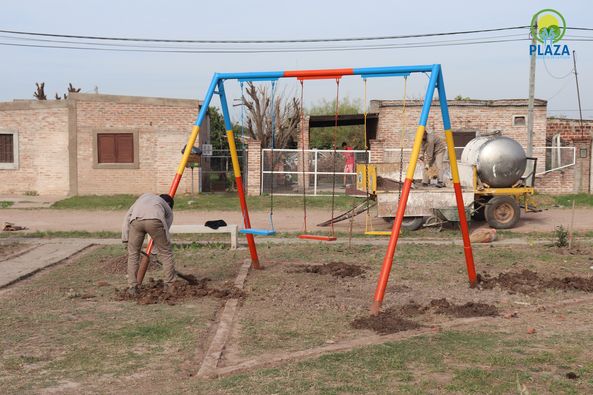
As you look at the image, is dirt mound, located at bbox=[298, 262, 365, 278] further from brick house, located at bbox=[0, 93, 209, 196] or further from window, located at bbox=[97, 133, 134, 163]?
window, located at bbox=[97, 133, 134, 163]

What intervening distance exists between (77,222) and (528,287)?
13.3 m

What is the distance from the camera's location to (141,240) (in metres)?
9.21

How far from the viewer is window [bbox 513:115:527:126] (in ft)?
95.2

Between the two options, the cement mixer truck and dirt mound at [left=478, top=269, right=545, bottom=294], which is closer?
dirt mound at [left=478, top=269, right=545, bottom=294]

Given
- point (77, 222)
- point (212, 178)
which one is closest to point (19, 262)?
point (77, 222)

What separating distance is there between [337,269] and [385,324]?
377cm

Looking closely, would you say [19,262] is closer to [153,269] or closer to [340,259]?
[153,269]

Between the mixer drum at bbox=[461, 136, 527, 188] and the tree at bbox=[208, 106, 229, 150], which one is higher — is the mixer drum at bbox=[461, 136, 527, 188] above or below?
below

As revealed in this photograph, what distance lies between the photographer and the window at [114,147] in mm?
27125

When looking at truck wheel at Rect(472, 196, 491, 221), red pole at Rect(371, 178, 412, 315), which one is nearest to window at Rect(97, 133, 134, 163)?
truck wheel at Rect(472, 196, 491, 221)

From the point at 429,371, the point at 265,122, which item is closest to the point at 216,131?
the point at 265,122

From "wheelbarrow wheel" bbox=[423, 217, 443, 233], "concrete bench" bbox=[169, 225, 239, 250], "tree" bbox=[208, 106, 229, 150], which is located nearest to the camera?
"concrete bench" bbox=[169, 225, 239, 250]

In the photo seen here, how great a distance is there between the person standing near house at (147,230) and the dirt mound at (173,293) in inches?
5.4

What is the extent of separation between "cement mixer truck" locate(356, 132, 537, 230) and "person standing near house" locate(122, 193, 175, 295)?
306 inches
